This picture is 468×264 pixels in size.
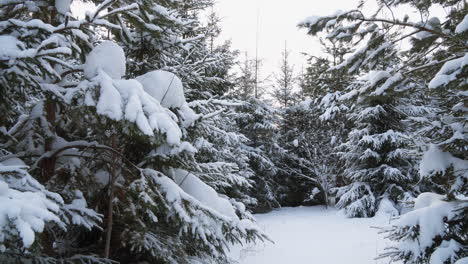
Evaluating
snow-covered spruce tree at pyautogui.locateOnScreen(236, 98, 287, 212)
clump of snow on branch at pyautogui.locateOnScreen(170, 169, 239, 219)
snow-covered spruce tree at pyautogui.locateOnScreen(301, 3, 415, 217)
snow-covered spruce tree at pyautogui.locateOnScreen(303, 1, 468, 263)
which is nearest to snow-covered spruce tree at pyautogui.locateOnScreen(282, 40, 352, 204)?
snow-covered spruce tree at pyautogui.locateOnScreen(236, 98, 287, 212)

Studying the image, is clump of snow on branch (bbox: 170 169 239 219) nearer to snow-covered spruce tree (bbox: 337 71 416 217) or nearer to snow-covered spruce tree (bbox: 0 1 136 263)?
snow-covered spruce tree (bbox: 0 1 136 263)

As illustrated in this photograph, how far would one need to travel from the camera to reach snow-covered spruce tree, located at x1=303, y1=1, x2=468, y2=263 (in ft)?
10.2

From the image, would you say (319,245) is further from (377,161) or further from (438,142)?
(377,161)

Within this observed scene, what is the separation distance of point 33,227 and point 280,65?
19.4 metres

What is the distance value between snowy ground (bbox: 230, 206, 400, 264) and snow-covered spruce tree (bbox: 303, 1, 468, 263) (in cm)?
270

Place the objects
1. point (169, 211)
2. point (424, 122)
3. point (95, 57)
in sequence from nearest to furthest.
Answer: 1. point (95, 57)
2. point (169, 211)
3. point (424, 122)

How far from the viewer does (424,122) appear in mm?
3916

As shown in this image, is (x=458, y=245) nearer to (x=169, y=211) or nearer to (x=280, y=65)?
(x=169, y=211)

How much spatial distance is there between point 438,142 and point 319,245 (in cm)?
457

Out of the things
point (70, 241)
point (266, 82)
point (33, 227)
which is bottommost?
point (70, 241)

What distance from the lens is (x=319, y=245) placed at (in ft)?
24.7

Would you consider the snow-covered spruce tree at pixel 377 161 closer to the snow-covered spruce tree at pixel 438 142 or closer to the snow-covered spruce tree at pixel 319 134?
the snow-covered spruce tree at pixel 319 134

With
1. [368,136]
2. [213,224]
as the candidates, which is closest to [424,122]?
[213,224]

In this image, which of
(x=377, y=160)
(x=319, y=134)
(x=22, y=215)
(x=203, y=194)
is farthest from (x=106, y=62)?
(x=319, y=134)
